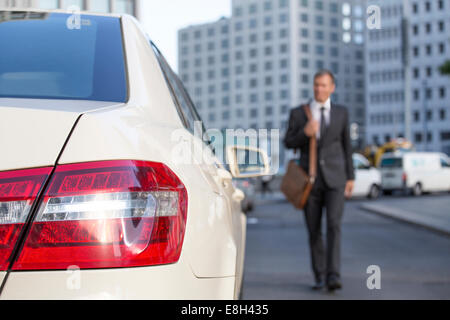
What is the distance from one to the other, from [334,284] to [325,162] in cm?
104

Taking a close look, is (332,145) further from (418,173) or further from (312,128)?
(418,173)

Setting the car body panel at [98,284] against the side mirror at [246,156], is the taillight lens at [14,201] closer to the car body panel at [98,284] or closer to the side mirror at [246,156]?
the car body panel at [98,284]

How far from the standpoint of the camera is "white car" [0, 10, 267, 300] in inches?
56.4

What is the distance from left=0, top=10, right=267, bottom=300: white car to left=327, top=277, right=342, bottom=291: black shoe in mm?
3332

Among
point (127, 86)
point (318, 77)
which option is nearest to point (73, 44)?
point (127, 86)

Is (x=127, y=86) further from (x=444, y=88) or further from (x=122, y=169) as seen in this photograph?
(x=444, y=88)

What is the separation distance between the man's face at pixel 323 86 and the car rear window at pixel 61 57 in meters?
3.12

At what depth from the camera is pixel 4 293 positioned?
1.38 meters

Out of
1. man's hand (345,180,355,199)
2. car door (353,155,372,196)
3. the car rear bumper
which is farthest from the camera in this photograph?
car door (353,155,372,196)

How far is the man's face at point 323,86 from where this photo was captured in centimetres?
529

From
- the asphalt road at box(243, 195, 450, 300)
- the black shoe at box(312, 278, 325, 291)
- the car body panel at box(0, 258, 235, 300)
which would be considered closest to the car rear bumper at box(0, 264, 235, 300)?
the car body panel at box(0, 258, 235, 300)

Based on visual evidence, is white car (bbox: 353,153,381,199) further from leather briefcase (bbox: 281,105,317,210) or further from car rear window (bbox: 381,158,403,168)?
leather briefcase (bbox: 281,105,317,210)

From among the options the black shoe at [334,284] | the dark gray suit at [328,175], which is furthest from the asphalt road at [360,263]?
the dark gray suit at [328,175]
